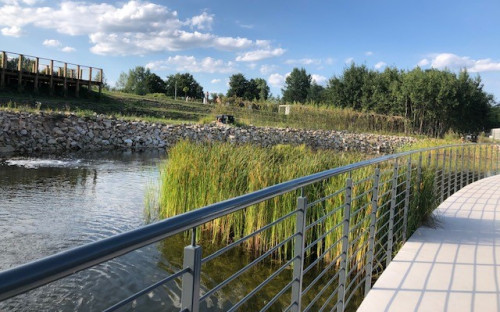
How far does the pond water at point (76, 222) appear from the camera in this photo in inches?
168

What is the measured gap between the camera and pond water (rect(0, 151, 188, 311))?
14.0 feet

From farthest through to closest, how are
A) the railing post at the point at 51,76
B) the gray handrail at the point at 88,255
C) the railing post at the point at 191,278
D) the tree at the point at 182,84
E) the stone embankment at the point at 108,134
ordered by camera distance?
the tree at the point at 182,84, the railing post at the point at 51,76, the stone embankment at the point at 108,134, the railing post at the point at 191,278, the gray handrail at the point at 88,255

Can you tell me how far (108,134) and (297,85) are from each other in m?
44.4

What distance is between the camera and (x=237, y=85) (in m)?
60.5

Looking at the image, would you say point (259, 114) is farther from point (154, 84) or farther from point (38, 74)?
point (154, 84)

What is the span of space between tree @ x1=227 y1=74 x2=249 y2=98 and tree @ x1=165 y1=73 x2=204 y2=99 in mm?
5397

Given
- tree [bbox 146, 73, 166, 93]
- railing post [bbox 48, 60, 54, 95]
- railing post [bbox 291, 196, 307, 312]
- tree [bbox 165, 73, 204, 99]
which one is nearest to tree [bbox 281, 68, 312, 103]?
tree [bbox 165, 73, 204, 99]

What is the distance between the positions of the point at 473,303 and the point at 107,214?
5.71 meters

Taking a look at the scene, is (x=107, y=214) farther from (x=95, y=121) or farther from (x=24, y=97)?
(x=24, y=97)

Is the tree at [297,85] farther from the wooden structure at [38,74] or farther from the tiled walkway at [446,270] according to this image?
the tiled walkway at [446,270]

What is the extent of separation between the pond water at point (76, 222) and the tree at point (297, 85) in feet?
156

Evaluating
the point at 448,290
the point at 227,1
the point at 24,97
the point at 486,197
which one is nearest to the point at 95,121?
the point at 24,97

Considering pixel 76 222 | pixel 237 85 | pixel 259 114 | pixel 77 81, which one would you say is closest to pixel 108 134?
pixel 77 81

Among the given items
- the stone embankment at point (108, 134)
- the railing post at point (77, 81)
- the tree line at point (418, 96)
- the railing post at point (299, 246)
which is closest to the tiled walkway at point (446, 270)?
the railing post at point (299, 246)
